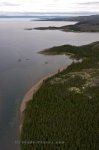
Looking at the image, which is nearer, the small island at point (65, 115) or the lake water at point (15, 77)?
the small island at point (65, 115)

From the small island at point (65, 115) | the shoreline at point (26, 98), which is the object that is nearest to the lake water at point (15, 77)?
the shoreline at point (26, 98)

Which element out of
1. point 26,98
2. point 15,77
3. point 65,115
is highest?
point 65,115

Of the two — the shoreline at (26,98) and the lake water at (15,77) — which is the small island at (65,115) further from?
the lake water at (15,77)

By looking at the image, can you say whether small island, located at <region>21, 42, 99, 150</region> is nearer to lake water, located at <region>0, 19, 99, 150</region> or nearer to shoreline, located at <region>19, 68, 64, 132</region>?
shoreline, located at <region>19, 68, 64, 132</region>

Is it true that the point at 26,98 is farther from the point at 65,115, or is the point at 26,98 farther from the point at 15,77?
the point at 15,77

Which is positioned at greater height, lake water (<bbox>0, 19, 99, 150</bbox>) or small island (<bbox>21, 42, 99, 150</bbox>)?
small island (<bbox>21, 42, 99, 150</bbox>)

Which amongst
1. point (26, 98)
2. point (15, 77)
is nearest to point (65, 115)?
point (26, 98)

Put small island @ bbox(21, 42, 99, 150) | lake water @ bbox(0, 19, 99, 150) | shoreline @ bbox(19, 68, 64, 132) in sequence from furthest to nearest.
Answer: shoreline @ bbox(19, 68, 64, 132) → lake water @ bbox(0, 19, 99, 150) → small island @ bbox(21, 42, 99, 150)

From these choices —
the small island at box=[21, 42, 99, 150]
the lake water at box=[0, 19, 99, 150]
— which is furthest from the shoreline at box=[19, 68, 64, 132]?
the small island at box=[21, 42, 99, 150]
